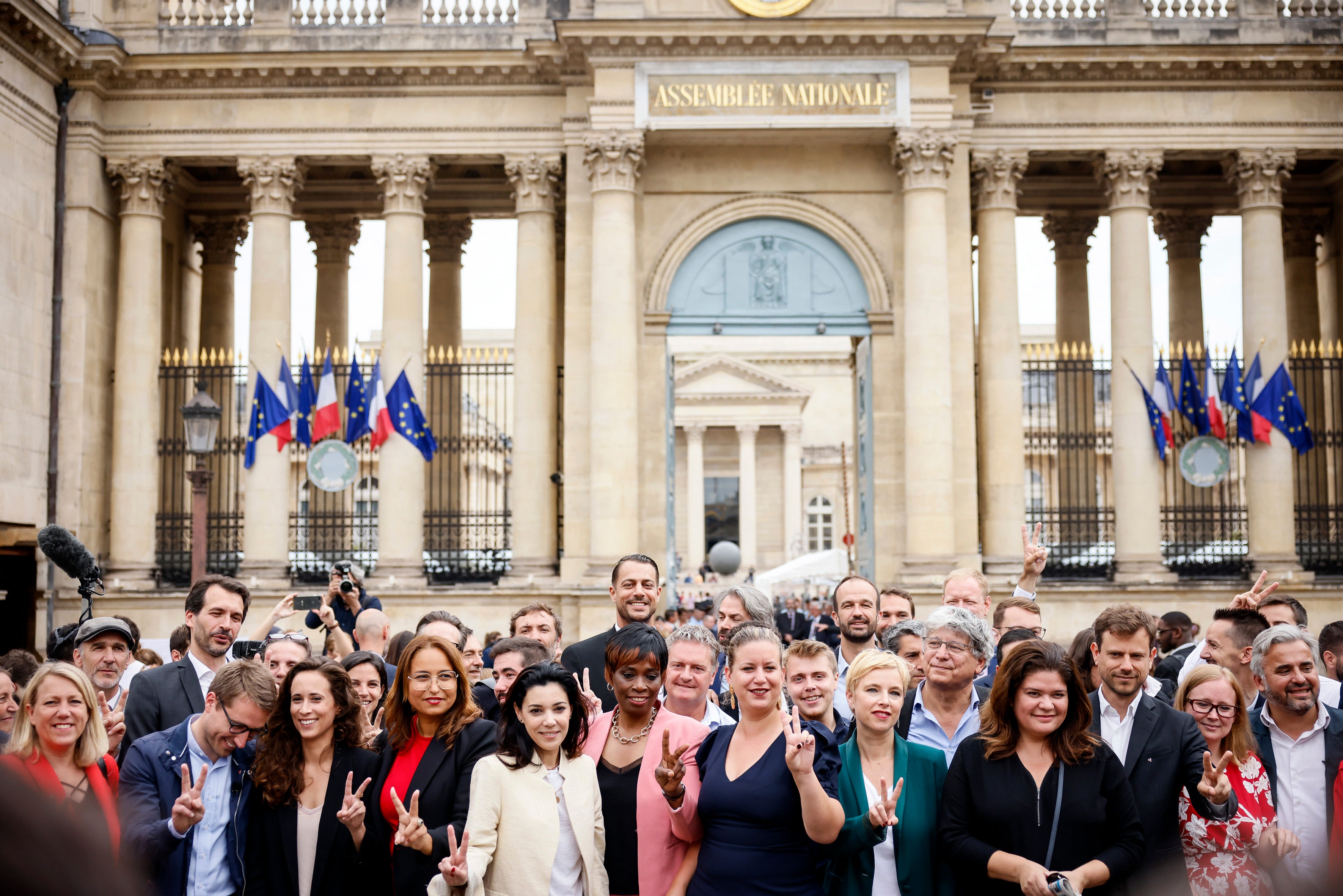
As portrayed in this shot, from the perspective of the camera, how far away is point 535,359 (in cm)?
2275

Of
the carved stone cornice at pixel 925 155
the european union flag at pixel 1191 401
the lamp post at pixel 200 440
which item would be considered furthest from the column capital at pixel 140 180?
the european union flag at pixel 1191 401

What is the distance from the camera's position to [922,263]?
844 inches

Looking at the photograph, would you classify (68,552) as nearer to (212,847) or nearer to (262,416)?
(212,847)

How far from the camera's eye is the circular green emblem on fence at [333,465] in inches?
895

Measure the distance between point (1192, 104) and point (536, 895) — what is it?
2083cm

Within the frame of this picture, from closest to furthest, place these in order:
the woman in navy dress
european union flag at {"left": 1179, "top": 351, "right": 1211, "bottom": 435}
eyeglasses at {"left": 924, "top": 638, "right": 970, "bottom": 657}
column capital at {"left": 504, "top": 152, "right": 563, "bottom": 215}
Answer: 1. the woman in navy dress
2. eyeglasses at {"left": 924, "top": 638, "right": 970, "bottom": 657}
3. column capital at {"left": 504, "top": 152, "right": 563, "bottom": 215}
4. european union flag at {"left": 1179, "top": 351, "right": 1211, "bottom": 435}

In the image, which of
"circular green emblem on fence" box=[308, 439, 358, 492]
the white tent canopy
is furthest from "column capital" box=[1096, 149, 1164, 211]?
"circular green emblem on fence" box=[308, 439, 358, 492]

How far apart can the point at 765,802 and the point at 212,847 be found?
2597mm

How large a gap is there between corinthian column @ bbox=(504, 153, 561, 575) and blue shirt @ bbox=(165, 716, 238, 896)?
1610 cm

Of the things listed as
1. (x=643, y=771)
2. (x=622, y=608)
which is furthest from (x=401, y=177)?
(x=643, y=771)

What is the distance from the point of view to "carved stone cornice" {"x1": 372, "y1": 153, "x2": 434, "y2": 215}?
22.6 meters

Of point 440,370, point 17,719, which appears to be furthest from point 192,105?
point 17,719

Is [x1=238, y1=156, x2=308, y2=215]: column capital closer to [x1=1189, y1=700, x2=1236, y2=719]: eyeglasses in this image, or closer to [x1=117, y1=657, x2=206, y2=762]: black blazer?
[x1=117, y1=657, x2=206, y2=762]: black blazer

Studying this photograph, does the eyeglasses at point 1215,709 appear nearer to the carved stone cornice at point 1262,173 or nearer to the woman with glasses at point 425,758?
the woman with glasses at point 425,758
